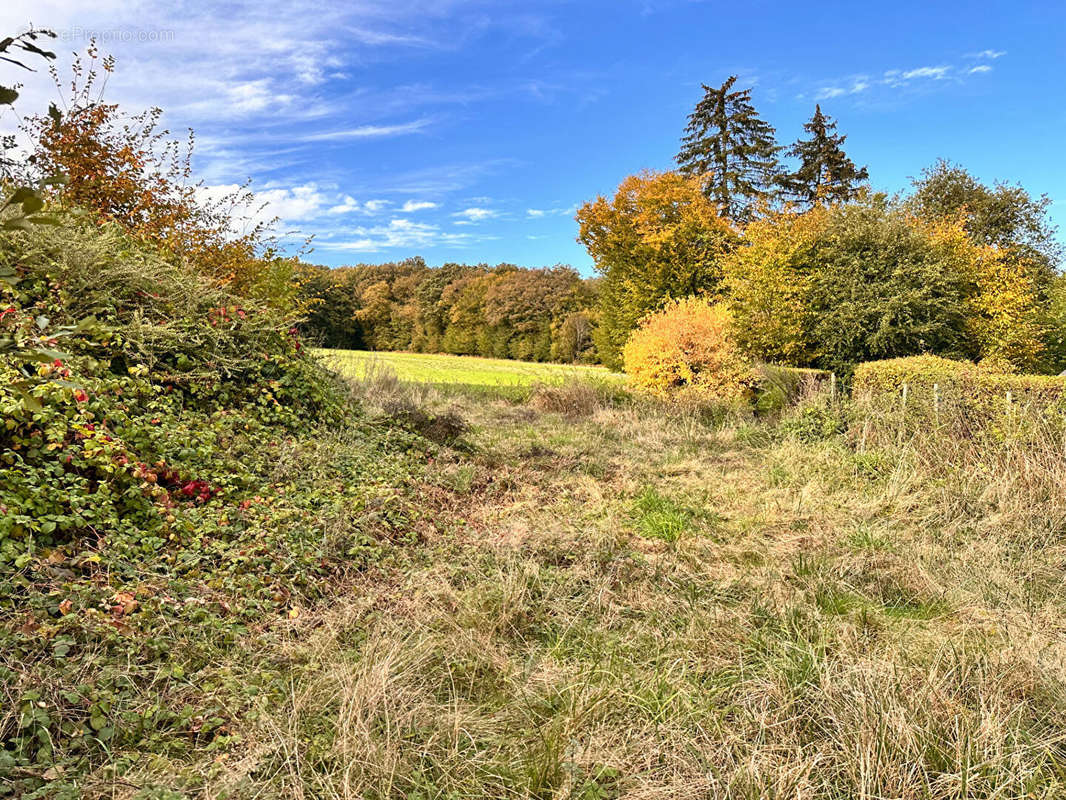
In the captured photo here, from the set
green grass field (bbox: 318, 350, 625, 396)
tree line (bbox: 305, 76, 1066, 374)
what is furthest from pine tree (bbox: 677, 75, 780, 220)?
green grass field (bbox: 318, 350, 625, 396)

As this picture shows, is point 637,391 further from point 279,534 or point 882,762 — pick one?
point 882,762

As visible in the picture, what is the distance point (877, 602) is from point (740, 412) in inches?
243

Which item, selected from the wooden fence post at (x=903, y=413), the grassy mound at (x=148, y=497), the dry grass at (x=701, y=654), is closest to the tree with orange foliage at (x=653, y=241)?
the wooden fence post at (x=903, y=413)

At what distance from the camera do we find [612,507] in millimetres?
4934

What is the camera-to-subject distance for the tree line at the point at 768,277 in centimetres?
999

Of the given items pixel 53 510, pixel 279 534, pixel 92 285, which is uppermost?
pixel 92 285

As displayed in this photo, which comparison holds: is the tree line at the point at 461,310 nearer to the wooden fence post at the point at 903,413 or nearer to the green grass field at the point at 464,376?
the green grass field at the point at 464,376

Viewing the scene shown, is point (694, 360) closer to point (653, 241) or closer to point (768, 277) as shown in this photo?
point (768, 277)

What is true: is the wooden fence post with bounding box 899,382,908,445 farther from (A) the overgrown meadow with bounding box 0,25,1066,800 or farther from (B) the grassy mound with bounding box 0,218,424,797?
(B) the grassy mound with bounding box 0,218,424,797

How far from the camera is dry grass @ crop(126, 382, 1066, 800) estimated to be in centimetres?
195

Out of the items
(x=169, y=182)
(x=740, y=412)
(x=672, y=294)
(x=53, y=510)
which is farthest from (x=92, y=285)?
(x=672, y=294)

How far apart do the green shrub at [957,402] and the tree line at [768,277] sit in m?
3.19

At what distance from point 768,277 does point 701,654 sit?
9.30m

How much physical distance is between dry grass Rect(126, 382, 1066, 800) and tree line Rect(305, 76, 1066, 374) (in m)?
5.61
